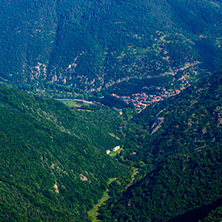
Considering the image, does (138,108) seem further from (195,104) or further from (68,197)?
(68,197)

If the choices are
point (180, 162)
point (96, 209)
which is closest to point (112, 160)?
point (96, 209)

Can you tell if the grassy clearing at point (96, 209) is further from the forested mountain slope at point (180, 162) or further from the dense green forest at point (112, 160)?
the forested mountain slope at point (180, 162)

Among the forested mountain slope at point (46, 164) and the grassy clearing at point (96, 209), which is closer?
the forested mountain slope at point (46, 164)

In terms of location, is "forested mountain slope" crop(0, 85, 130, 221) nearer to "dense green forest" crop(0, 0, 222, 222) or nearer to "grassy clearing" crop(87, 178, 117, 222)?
"dense green forest" crop(0, 0, 222, 222)

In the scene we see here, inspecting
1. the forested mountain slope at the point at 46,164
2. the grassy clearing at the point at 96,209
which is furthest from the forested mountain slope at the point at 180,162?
the forested mountain slope at the point at 46,164

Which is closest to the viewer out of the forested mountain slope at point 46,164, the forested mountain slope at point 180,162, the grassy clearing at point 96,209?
the forested mountain slope at point 46,164

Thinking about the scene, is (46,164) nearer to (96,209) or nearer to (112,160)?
(96,209)
